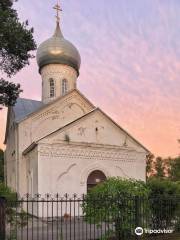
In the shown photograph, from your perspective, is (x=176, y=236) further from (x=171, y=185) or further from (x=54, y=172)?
(x=54, y=172)

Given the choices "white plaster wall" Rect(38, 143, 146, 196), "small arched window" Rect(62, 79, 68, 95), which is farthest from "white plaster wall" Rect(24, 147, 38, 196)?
"small arched window" Rect(62, 79, 68, 95)

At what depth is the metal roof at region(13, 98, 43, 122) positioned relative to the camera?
26041mm

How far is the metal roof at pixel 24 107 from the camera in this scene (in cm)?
2604

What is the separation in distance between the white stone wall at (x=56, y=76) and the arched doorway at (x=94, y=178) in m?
8.38

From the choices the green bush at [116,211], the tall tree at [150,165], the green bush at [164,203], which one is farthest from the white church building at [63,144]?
the tall tree at [150,165]

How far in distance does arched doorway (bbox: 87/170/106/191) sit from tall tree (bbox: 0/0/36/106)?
11.1m

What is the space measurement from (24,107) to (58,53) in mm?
5063

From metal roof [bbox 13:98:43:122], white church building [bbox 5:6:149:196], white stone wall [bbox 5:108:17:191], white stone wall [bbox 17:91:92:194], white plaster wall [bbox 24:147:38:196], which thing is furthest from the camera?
metal roof [bbox 13:98:43:122]

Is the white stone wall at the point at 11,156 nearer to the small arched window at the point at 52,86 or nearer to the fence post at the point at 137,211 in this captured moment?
the small arched window at the point at 52,86

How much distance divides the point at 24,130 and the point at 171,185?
42.4 ft

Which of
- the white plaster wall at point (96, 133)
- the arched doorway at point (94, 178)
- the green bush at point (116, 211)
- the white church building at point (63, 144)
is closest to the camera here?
the green bush at point (116, 211)

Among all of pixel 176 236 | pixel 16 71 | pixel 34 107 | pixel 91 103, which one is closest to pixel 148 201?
pixel 176 236

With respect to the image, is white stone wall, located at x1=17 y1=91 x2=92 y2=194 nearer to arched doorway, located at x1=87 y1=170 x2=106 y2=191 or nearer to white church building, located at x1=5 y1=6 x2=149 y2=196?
white church building, located at x1=5 y1=6 x2=149 y2=196

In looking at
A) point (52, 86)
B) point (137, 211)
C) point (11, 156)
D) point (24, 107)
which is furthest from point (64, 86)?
point (137, 211)
